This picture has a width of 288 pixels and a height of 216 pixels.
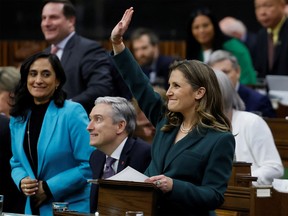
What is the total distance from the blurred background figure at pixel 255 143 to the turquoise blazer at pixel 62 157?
3.59ft

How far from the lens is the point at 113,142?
19.4 feet

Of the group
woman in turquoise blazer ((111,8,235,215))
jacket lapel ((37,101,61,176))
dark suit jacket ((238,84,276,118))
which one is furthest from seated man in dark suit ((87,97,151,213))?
dark suit jacket ((238,84,276,118))

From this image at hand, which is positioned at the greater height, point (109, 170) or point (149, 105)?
point (149, 105)

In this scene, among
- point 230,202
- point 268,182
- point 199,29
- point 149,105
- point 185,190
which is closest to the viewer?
point 185,190

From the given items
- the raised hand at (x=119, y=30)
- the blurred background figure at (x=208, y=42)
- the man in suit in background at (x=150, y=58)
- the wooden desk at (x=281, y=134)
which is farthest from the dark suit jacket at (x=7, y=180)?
the man in suit in background at (x=150, y=58)

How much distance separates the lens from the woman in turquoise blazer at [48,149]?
6.17 meters

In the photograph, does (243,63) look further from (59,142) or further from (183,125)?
(183,125)

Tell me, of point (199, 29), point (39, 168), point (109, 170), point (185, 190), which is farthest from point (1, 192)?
point (199, 29)

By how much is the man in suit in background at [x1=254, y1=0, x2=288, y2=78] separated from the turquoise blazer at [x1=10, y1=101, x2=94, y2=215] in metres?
3.55

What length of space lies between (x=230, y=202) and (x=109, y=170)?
2.44 ft

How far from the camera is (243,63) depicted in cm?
950

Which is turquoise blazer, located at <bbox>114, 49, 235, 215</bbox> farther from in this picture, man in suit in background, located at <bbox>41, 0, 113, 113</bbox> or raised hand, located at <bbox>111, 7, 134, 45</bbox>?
man in suit in background, located at <bbox>41, 0, 113, 113</bbox>

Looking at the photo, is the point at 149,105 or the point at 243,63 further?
the point at 243,63

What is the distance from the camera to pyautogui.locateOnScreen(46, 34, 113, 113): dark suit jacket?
7.71 metres
